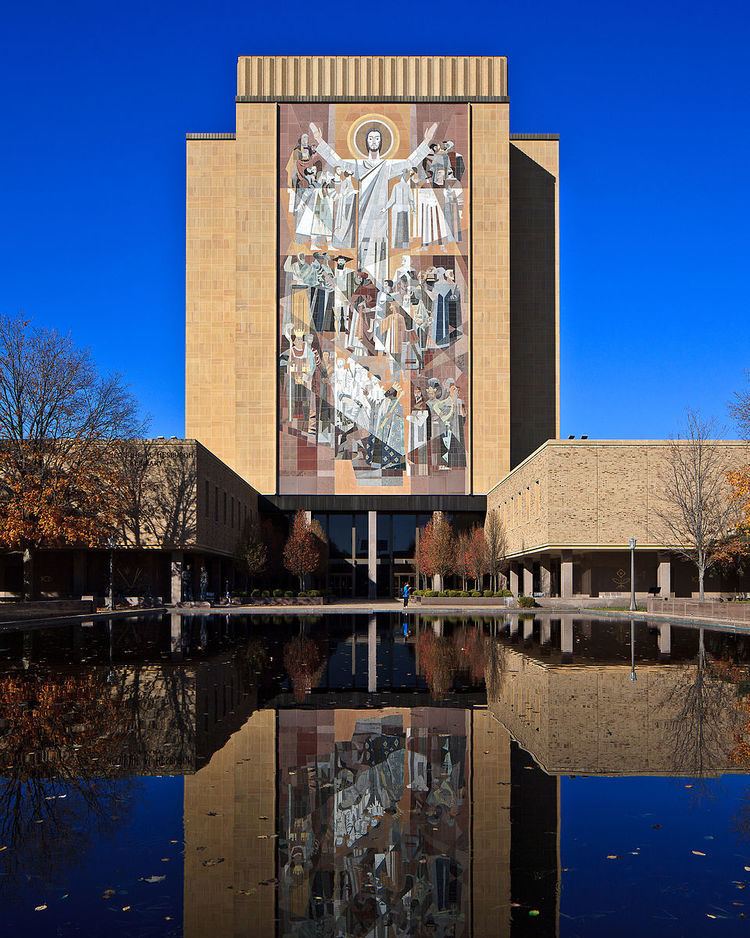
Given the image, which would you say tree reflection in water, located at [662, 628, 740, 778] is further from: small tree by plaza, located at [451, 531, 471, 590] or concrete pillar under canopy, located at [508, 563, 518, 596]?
concrete pillar under canopy, located at [508, 563, 518, 596]

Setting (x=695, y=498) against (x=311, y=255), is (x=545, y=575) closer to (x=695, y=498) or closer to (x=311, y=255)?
(x=695, y=498)

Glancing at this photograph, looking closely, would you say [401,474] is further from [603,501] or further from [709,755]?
[709,755]

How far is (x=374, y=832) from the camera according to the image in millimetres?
8203

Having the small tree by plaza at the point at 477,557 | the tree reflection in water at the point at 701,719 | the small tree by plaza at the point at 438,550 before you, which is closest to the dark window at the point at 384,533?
the small tree by plaza at the point at 438,550

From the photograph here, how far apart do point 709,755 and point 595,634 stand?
2432 cm

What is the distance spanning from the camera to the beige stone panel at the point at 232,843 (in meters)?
6.48

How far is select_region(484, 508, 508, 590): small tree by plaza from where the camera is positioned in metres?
74.7

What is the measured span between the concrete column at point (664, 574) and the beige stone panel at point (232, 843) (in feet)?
181

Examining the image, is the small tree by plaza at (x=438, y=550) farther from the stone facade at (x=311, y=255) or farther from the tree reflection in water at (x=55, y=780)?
the tree reflection in water at (x=55, y=780)

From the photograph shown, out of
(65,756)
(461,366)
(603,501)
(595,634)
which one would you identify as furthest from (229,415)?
(65,756)

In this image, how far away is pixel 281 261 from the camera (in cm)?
8425

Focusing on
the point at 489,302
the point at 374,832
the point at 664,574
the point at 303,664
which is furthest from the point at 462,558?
the point at 374,832

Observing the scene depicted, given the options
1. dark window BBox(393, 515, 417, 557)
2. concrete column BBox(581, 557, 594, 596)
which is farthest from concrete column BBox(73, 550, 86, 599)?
concrete column BBox(581, 557, 594, 596)

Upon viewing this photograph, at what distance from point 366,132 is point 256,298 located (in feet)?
58.2
